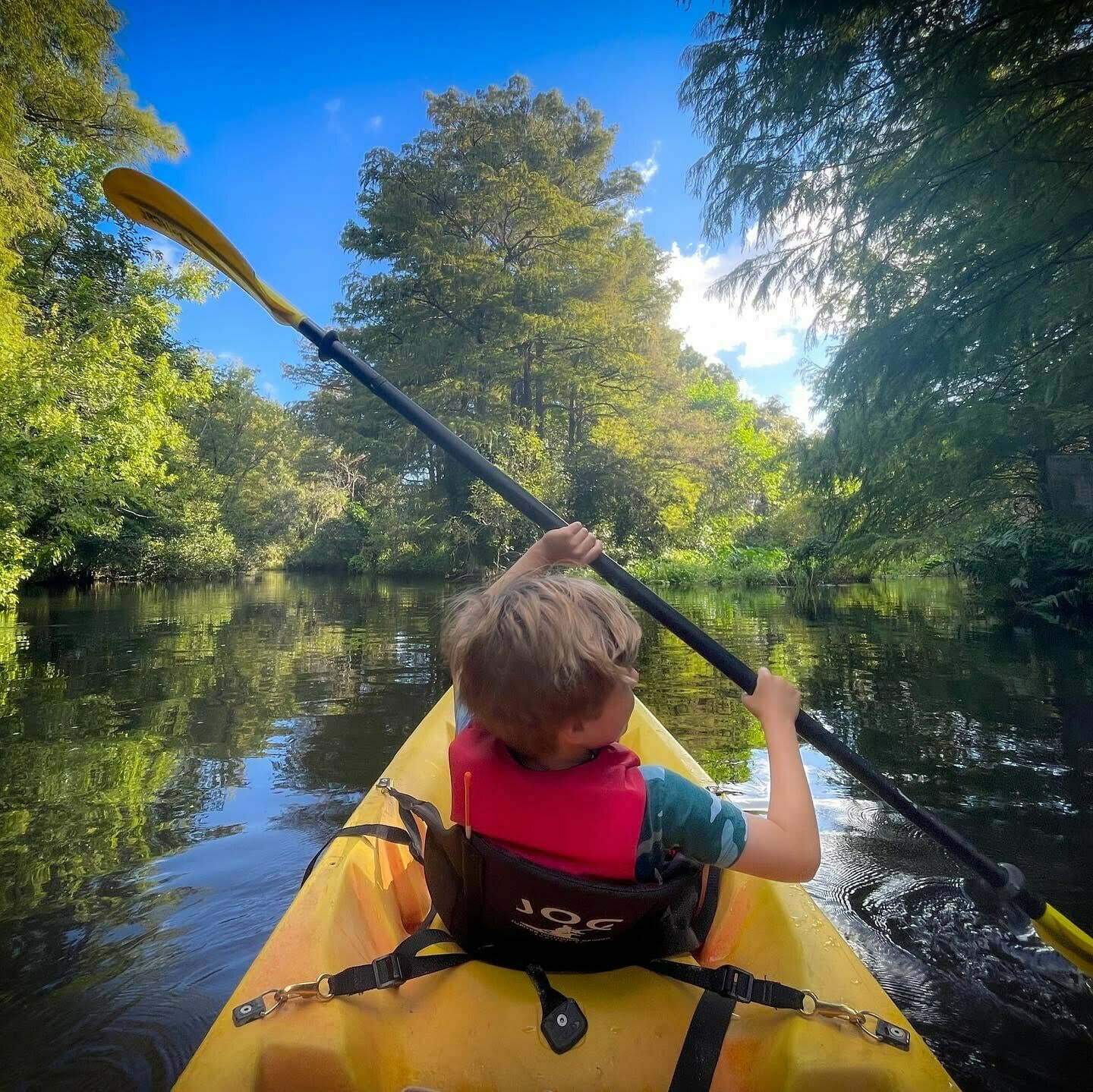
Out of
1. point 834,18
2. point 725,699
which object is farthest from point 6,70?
point 725,699

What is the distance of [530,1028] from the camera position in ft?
3.30

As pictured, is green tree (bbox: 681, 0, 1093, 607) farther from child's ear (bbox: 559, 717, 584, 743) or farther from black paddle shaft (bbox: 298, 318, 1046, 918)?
child's ear (bbox: 559, 717, 584, 743)

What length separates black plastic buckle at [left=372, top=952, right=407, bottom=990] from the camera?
1044mm

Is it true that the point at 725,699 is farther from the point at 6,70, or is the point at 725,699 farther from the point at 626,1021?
the point at 6,70

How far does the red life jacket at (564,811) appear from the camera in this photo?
934 millimetres

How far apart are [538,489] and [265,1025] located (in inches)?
672

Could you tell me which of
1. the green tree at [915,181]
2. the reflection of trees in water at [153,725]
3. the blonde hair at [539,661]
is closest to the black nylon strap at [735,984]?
the blonde hair at [539,661]

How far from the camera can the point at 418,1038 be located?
40.5 inches

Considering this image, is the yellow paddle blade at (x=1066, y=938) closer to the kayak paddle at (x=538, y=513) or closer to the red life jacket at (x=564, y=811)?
the kayak paddle at (x=538, y=513)

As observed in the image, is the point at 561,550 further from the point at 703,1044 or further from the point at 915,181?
the point at 915,181

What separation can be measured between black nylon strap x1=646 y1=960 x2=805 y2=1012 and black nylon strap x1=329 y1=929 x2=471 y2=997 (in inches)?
13.4

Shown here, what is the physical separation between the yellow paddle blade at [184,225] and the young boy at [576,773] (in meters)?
1.93

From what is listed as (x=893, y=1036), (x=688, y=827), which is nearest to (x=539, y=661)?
(x=688, y=827)

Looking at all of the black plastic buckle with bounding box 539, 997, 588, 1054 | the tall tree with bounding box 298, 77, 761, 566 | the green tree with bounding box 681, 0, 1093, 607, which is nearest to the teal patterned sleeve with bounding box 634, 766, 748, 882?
the black plastic buckle with bounding box 539, 997, 588, 1054
